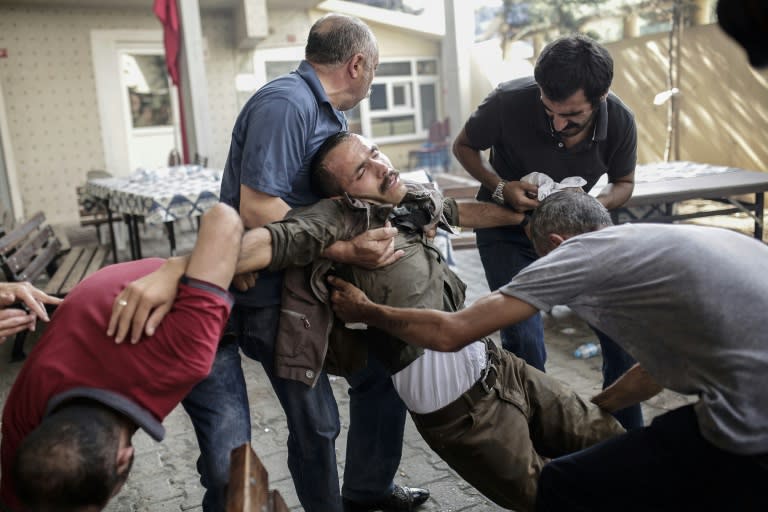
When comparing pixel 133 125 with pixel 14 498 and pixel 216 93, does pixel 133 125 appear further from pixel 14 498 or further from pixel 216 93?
pixel 14 498

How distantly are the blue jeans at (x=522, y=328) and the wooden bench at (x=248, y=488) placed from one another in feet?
5.94

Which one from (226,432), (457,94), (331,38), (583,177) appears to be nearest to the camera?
(226,432)

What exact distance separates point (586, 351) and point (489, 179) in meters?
2.04

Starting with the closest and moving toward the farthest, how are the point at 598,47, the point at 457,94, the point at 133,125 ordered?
the point at 598,47 < the point at 457,94 < the point at 133,125

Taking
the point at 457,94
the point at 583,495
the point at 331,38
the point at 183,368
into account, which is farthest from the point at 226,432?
the point at 457,94

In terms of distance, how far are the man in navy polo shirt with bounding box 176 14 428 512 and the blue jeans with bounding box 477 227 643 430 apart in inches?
32.8

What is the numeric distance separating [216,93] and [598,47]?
13.3 m

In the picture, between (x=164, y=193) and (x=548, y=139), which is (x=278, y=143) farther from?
(x=164, y=193)

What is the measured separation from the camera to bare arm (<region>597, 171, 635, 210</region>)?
3.28 metres

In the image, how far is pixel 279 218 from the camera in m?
2.27

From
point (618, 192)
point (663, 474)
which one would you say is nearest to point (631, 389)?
point (663, 474)

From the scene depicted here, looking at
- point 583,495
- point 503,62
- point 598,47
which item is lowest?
point 583,495

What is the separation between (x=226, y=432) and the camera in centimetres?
227

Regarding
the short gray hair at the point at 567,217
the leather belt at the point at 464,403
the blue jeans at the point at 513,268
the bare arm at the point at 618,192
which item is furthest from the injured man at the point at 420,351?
the bare arm at the point at 618,192
